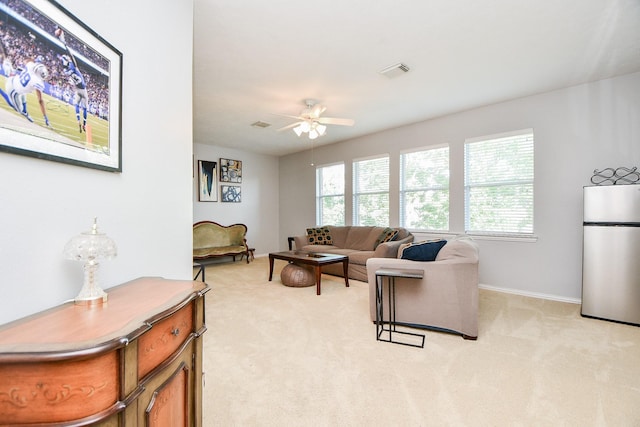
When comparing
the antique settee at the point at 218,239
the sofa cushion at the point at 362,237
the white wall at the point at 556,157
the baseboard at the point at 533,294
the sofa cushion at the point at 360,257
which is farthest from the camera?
the antique settee at the point at 218,239

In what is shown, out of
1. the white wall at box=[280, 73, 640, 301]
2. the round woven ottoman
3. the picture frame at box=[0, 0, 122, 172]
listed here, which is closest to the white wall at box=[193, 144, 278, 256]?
the round woven ottoman

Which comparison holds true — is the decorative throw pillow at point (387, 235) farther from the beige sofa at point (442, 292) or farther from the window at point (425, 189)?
the beige sofa at point (442, 292)

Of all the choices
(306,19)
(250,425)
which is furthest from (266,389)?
(306,19)

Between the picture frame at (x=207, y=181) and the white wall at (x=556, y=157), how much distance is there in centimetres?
484

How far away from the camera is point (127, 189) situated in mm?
1414

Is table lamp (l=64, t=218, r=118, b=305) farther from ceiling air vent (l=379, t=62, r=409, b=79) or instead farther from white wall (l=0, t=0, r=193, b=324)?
ceiling air vent (l=379, t=62, r=409, b=79)

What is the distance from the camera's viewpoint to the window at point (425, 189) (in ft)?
16.1

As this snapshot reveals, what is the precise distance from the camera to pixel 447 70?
3.28 m

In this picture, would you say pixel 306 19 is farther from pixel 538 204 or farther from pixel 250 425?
pixel 538 204

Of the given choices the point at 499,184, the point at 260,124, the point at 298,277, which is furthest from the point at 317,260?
the point at 499,184

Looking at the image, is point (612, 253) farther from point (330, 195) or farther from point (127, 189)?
point (330, 195)

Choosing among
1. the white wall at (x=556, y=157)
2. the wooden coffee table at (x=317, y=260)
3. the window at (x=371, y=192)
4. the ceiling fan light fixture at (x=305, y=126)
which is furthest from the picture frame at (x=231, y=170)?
the white wall at (x=556, y=157)

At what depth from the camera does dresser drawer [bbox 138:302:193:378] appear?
0.85 meters

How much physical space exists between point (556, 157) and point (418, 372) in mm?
3507
